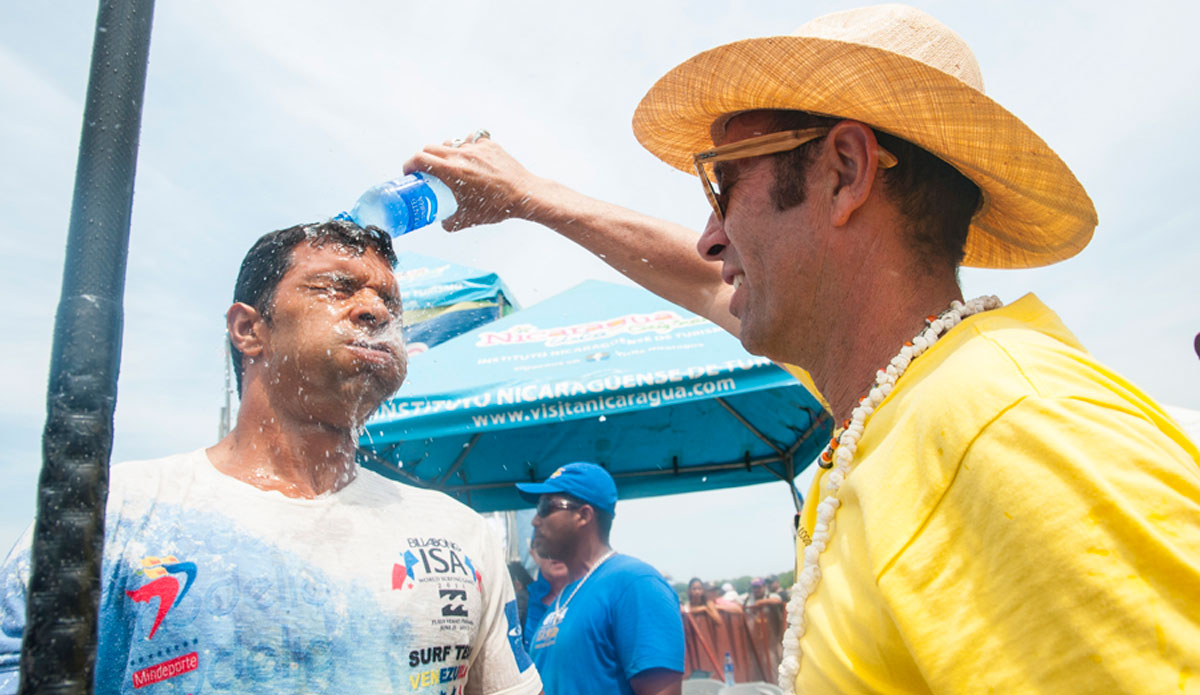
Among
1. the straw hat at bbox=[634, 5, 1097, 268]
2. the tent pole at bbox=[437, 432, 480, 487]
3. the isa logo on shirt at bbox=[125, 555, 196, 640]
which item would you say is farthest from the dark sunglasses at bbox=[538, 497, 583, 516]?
the straw hat at bbox=[634, 5, 1097, 268]

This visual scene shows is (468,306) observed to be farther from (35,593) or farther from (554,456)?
(35,593)

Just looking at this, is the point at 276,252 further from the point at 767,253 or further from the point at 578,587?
the point at 578,587

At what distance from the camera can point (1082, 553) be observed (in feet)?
2.55

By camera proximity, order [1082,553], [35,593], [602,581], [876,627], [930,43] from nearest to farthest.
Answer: [35,593], [1082,553], [876,627], [930,43], [602,581]

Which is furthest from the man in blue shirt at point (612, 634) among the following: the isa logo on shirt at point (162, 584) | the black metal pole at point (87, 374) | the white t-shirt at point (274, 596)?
the black metal pole at point (87, 374)

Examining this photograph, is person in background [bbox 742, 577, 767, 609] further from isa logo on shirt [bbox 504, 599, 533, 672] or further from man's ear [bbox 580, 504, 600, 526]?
isa logo on shirt [bbox 504, 599, 533, 672]

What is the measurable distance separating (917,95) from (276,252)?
1.89m

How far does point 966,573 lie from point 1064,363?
0.31 meters

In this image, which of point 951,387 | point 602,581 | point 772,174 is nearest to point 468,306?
point 602,581

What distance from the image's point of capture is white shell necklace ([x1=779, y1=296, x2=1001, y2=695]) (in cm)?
122

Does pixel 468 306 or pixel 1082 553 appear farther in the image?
pixel 468 306

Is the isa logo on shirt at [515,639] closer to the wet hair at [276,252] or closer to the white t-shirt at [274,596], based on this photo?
the white t-shirt at [274,596]

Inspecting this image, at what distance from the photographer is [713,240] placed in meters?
1.78

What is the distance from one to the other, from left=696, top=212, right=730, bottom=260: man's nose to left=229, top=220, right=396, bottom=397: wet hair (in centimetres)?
120
